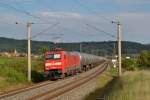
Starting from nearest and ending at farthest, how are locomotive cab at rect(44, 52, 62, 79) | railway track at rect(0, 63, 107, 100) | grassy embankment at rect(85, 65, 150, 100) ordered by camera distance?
grassy embankment at rect(85, 65, 150, 100) < railway track at rect(0, 63, 107, 100) < locomotive cab at rect(44, 52, 62, 79)

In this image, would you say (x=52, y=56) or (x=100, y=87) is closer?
(x=100, y=87)

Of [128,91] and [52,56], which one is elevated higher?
[52,56]

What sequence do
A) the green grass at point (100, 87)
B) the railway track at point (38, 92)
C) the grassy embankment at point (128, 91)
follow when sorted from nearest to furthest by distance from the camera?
the grassy embankment at point (128, 91)
the railway track at point (38, 92)
the green grass at point (100, 87)

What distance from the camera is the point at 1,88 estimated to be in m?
38.2

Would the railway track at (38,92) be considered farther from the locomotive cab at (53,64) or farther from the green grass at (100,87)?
the locomotive cab at (53,64)

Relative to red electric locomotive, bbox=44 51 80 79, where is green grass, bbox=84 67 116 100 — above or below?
below

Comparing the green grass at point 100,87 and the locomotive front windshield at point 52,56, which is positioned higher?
the locomotive front windshield at point 52,56

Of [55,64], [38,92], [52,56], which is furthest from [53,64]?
[38,92]


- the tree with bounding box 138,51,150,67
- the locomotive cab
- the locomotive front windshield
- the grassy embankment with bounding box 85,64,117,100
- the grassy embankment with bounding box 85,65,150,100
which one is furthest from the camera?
the tree with bounding box 138,51,150,67

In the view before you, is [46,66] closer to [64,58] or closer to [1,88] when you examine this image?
[64,58]

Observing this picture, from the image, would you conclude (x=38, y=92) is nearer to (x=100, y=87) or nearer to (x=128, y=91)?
(x=100, y=87)

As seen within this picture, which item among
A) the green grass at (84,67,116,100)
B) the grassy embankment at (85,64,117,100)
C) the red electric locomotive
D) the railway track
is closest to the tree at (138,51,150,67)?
the grassy embankment at (85,64,117,100)

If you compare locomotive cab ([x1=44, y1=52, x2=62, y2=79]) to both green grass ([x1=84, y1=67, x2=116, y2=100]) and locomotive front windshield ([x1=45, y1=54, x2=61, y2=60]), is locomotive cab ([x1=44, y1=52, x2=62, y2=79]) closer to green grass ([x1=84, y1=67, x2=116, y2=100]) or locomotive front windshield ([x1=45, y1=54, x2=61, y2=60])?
locomotive front windshield ([x1=45, y1=54, x2=61, y2=60])

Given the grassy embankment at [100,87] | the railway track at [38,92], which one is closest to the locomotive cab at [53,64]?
the grassy embankment at [100,87]
